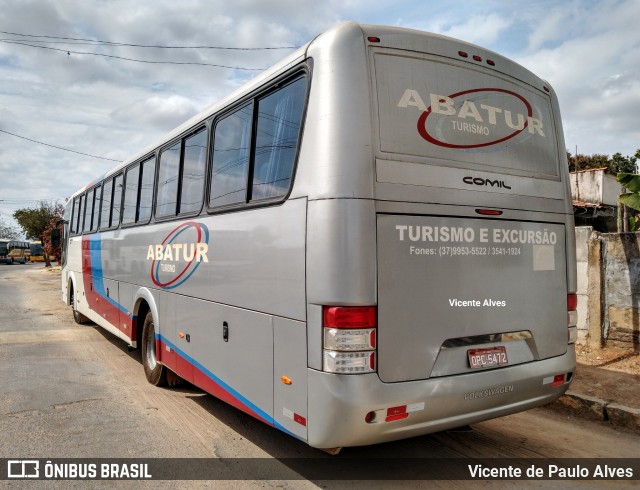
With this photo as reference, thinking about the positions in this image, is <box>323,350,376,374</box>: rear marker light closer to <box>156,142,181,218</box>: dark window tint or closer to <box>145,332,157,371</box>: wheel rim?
<box>156,142,181,218</box>: dark window tint

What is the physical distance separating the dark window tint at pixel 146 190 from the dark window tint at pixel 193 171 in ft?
4.29

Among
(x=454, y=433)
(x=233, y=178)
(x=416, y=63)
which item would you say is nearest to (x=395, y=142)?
(x=416, y=63)

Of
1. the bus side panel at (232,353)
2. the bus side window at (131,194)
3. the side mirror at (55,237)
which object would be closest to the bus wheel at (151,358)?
the bus side panel at (232,353)

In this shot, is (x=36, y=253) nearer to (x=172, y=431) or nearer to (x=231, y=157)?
(x=172, y=431)

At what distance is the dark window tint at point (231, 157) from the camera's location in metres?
4.54

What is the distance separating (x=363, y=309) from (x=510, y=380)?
1488 mm

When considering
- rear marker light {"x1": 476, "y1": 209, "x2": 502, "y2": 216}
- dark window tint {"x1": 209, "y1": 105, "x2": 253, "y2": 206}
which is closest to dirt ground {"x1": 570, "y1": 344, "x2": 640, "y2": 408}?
rear marker light {"x1": 476, "y1": 209, "x2": 502, "y2": 216}

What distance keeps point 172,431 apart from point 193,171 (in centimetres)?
271

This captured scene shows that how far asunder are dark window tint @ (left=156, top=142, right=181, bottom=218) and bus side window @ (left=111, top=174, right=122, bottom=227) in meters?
2.10

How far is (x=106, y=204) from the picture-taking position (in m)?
9.31

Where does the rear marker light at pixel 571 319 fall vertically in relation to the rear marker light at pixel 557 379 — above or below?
above

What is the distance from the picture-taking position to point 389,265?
3.50 m

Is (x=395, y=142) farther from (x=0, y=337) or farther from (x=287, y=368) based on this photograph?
(x=0, y=337)

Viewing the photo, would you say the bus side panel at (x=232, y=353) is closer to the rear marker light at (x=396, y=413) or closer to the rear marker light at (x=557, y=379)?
the rear marker light at (x=396, y=413)
